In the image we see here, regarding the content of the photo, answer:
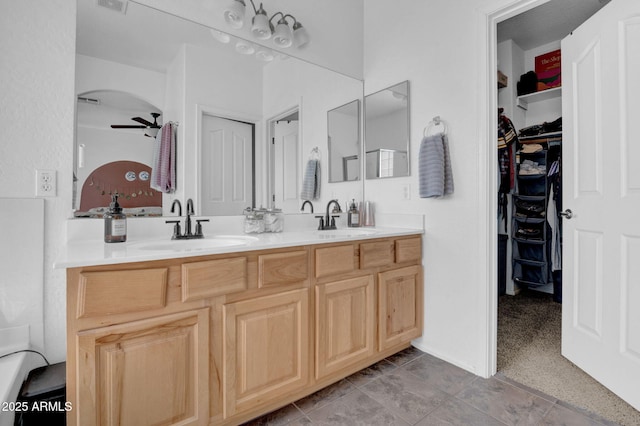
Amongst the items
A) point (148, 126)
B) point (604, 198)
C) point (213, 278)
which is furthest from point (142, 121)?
point (604, 198)

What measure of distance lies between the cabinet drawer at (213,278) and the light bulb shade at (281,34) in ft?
4.82

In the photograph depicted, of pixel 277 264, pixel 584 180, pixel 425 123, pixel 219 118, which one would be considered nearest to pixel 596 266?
pixel 584 180

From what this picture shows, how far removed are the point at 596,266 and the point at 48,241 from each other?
8.74 feet

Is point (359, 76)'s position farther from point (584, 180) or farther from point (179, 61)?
point (584, 180)

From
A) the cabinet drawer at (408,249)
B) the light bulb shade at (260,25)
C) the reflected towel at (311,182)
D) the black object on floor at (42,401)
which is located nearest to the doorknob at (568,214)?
the cabinet drawer at (408,249)

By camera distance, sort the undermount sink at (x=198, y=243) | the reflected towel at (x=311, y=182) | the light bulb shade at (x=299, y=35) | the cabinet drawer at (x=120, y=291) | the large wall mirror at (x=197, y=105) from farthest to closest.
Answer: the reflected towel at (x=311, y=182)
the light bulb shade at (x=299, y=35)
the large wall mirror at (x=197, y=105)
the undermount sink at (x=198, y=243)
the cabinet drawer at (x=120, y=291)

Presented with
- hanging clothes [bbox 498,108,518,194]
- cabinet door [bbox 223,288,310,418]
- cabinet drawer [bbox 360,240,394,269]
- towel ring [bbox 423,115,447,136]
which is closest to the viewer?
cabinet door [bbox 223,288,310,418]

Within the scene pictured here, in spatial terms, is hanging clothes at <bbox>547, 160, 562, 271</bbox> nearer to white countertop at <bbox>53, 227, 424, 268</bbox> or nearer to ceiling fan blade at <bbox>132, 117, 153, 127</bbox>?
white countertop at <bbox>53, 227, 424, 268</bbox>

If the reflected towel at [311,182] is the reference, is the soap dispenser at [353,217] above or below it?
below

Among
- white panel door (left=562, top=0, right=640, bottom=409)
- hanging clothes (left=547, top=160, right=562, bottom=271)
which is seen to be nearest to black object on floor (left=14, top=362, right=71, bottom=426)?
white panel door (left=562, top=0, right=640, bottom=409)

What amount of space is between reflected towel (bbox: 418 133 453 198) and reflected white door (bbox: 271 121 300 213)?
819 mm

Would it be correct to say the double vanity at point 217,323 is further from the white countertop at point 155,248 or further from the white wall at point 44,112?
the white wall at point 44,112

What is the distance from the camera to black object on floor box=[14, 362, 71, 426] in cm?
115

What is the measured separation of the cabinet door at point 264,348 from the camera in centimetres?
131
